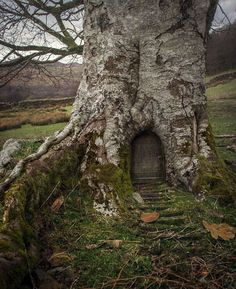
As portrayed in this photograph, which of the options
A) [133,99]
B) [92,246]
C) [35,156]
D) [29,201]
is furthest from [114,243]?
[133,99]

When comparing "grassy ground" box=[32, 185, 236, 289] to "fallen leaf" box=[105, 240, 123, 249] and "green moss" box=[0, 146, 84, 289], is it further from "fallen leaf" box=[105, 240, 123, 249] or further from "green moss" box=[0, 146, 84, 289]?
"green moss" box=[0, 146, 84, 289]

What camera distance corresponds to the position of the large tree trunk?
3654 millimetres

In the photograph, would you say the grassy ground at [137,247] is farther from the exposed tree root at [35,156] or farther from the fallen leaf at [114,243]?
the exposed tree root at [35,156]

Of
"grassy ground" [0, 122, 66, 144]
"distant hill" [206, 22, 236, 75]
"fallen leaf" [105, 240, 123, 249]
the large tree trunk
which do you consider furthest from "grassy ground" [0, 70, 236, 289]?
"distant hill" [206, 22, 236, 75]

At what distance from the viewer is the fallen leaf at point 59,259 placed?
2.67 meters

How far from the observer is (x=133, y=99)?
4164 mm

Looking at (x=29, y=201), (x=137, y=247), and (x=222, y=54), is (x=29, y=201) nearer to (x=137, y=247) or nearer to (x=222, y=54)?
(x=137, y=247)

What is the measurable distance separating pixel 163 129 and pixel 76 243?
1.86 metres

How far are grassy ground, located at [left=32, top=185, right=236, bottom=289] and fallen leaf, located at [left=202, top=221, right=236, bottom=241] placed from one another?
42 millimetres

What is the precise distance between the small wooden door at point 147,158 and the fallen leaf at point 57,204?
3.32 feet

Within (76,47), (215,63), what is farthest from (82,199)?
(215,63)

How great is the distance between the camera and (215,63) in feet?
100

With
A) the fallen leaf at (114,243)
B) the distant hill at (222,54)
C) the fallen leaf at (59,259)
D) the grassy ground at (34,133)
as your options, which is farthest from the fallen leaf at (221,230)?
the distant hill at (222,54)

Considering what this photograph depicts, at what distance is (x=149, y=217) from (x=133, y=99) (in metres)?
1.65
